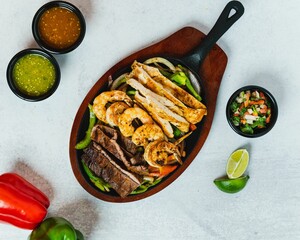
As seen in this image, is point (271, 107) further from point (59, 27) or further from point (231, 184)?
point (59, 27)

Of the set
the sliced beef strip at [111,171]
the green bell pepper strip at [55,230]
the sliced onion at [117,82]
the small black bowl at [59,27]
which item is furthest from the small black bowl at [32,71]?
the green bell pepper strip at [55,230]

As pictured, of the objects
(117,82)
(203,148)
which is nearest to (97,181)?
(117,82)

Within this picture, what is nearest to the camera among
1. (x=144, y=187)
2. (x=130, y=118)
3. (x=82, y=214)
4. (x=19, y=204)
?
(x=130, y=118)

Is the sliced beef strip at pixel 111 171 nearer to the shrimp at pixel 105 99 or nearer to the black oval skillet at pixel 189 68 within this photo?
the black oval skillet at pixel 189 68

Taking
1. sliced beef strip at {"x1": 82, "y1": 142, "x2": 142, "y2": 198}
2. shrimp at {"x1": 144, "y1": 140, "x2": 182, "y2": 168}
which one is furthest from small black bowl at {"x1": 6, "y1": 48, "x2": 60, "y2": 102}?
shrimp at {"x1": 144, "y1": 140, "x2": 182, "y2": 168}

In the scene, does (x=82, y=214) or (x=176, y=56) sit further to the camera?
(x=82, y=214)

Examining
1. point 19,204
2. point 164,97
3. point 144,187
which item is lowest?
point 19,204
